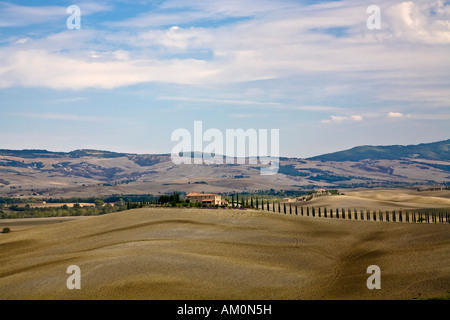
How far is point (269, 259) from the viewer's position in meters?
62.6

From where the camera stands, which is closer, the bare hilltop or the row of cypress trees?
the bare hilltop

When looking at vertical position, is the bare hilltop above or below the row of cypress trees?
below

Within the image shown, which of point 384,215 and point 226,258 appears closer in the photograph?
point 226,258

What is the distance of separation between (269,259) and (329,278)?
10.1m

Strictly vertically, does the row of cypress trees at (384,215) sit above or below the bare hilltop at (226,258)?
above

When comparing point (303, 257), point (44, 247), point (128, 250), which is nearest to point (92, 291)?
point (128, 250)

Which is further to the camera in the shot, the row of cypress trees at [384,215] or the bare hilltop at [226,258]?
the row of cypress trees at [384,215]

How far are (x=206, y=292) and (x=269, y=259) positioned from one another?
662 inches

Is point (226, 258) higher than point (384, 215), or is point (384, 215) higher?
point (384, 215)
